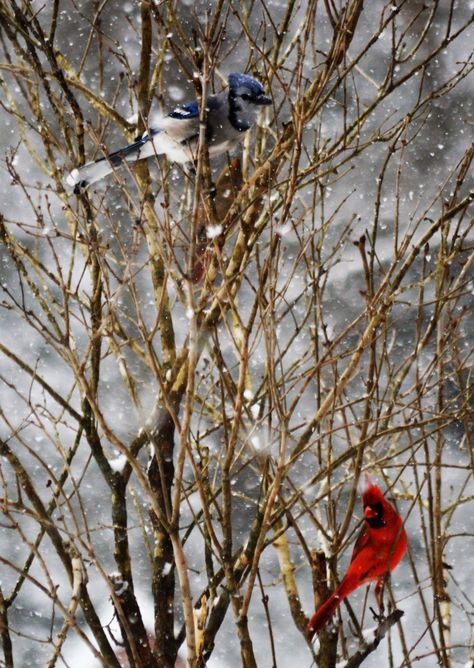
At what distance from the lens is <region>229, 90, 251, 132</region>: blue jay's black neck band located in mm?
2885

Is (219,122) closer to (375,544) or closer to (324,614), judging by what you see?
(375,544)

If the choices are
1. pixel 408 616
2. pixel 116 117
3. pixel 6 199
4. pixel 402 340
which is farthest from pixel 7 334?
pixel 408 616

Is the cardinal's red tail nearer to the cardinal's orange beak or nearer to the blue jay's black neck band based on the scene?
the cardinal's orange beak

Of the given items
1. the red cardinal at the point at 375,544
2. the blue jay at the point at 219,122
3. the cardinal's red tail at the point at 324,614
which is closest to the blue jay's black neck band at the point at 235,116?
the blue jay at the point at 219,122

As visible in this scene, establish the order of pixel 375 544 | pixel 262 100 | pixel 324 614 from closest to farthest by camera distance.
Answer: pixel 324 614
pixel 375 544
pixel 262 100

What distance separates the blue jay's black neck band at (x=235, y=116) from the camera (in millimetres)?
2885

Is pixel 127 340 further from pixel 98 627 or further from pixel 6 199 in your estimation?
pixel 6 199

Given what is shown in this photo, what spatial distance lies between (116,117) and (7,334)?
5.63 metres

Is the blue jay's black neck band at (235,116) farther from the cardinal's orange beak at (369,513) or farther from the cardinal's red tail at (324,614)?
the cardinal's red tail at (324,614)

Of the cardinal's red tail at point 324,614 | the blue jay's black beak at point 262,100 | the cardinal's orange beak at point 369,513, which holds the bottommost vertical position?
the cardinal's red tail at point 324,614

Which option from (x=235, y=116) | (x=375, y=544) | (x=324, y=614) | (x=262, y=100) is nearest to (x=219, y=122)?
(x=235, y=116)

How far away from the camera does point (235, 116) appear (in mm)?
2920

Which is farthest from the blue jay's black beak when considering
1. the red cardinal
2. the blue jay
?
the red cardinal

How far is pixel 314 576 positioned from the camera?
7.37ft
